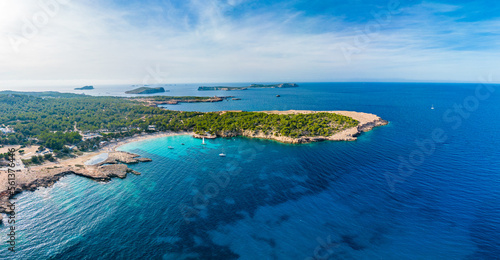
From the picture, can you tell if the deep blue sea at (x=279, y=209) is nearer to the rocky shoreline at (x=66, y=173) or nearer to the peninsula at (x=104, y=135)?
the rocky shoreline at (x=66, y=173)

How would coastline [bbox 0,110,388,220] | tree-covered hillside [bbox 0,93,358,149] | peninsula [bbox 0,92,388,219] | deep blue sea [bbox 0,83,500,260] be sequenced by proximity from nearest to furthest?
deep blue sea [bbox 0,83,500,260], coastline [bbox 0,110,388,220], peninsula [bbox 0,92,388,219], tree-covered hillside [bbox 0,93,358,149]

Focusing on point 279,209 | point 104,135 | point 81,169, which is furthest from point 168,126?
point 279,209

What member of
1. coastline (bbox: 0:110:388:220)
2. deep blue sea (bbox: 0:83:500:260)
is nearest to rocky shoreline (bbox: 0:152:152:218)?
coastline (bbox: 0:110:388:220)

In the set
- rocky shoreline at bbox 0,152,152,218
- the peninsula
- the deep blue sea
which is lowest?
the deep blue sea

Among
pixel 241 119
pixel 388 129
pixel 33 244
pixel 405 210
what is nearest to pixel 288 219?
pixel 405 210

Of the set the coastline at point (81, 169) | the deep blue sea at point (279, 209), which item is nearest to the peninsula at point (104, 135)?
the coastline at point (81, 169)

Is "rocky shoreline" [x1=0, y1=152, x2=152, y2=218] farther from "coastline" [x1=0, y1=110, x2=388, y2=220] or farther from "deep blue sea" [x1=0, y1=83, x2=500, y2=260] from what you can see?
"deep blue sea" [x1=0, y1=83, x2=500, y2=260]
